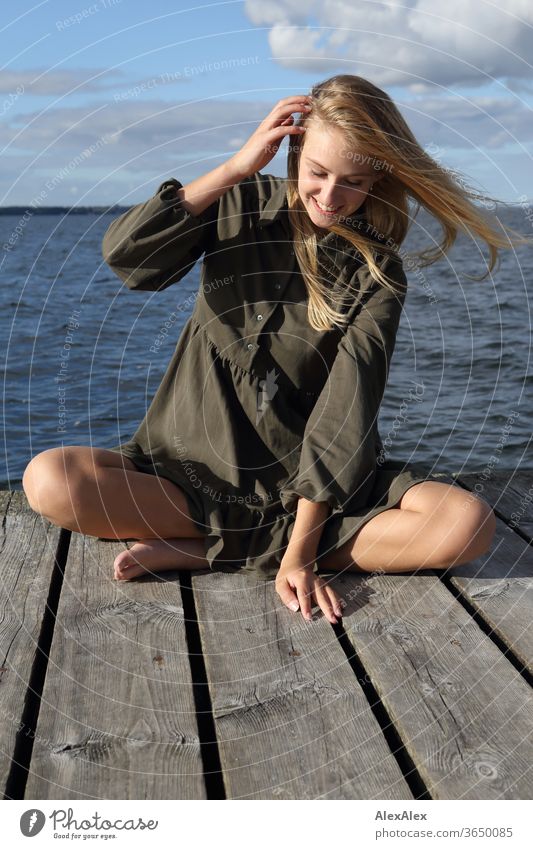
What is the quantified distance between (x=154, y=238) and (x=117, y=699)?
4.77 feet

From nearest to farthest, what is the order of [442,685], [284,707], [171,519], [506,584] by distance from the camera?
[284,707] < [442,685] < [506,584] < [171,519]

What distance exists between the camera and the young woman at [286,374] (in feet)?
10.0

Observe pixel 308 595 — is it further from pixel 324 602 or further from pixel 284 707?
pixel 284 707

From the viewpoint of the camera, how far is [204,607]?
291 cm

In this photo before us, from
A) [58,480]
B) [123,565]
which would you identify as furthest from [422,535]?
[58,480]

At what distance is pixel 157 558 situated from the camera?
123 inches

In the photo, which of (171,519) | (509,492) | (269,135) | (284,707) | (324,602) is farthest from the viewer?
(509,492)

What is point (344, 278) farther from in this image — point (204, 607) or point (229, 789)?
point (229, 789)

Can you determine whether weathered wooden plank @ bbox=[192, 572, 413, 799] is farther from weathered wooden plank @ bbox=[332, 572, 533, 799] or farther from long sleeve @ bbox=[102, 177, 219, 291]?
long sleeve @ bbox=[102, 177, 219, 291]

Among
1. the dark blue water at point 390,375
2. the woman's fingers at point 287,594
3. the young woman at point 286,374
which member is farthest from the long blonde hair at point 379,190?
the woman's fingers at point 287,594

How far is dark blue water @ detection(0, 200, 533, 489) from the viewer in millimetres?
7270

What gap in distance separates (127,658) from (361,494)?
1019 mm

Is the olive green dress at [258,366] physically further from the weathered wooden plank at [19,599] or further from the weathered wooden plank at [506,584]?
the weathered wooden plank at [19,599]

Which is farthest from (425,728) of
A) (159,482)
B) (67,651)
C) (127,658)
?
(159,482)
